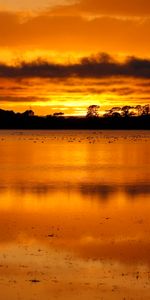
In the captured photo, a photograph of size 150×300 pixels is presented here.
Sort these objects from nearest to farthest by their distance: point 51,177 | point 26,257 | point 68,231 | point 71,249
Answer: point 26,257, point 71,249, point 68,231, point 51,177

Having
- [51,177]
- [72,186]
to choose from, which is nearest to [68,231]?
[72,186]

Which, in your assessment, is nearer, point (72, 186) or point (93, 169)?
point (72, 186)

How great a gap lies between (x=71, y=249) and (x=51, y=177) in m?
16.1

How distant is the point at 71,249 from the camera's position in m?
11.3

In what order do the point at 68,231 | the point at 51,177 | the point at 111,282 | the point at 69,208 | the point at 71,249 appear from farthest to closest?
the point at 51,177 < the point at 69,208 < the point at 68,231 < the point at 71,249 < the point at 111,282

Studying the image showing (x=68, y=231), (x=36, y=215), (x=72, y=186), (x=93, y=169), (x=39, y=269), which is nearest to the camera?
(x=39, y=269)

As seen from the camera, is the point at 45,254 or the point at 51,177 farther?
the point at 51,177

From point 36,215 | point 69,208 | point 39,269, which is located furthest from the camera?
point 69,208

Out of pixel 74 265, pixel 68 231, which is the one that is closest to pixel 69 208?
pixel 68 231

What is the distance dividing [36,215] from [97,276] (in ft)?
19.9

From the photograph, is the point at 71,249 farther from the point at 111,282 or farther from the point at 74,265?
the point at 111,282

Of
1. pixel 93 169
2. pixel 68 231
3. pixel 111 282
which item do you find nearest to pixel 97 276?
pixel 111 282

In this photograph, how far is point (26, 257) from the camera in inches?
411

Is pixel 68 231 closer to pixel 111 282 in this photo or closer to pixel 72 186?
pixel 111 282
